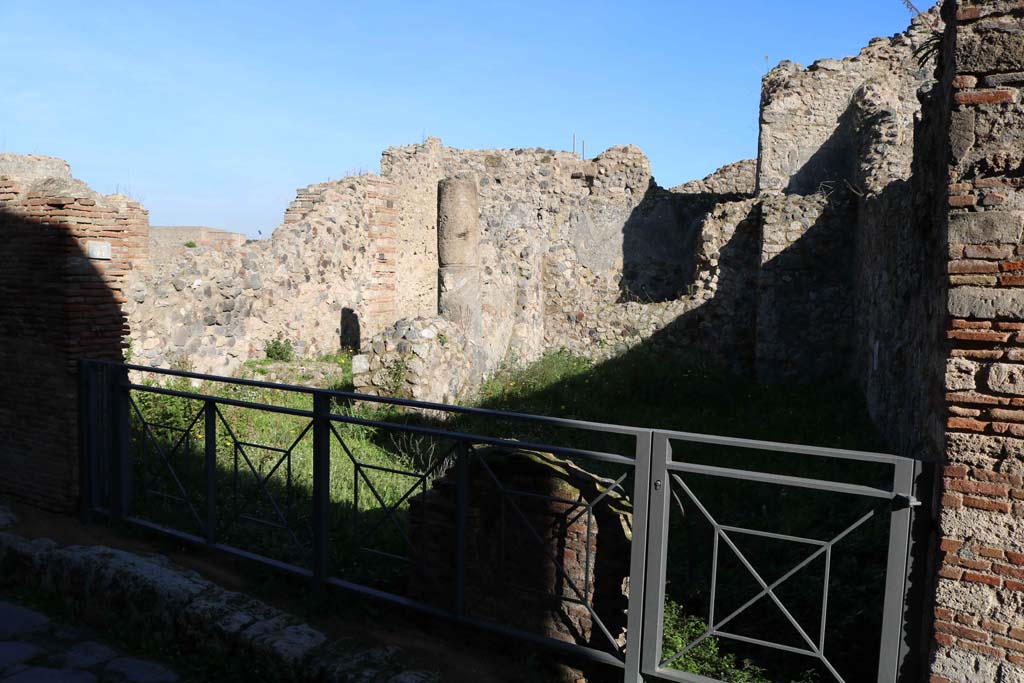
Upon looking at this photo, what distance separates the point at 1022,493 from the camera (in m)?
2.74

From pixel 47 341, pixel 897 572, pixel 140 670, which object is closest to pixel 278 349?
pixel 47 341

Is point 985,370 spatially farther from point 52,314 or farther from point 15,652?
point 52,314

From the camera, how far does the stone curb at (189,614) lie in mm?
3545

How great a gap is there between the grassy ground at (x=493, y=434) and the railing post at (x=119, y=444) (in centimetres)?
18

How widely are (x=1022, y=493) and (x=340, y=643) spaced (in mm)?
2991

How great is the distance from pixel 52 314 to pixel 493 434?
4339 mm

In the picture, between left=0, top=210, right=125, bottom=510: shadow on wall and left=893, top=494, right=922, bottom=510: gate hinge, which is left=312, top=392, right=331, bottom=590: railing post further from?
left=893, top=494, right=922, bottom=510: gate hinge

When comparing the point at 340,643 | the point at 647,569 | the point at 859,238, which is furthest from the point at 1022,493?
the point at 859,238

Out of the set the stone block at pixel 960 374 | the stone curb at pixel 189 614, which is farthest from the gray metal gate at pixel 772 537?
the stone curb at pixel 189 614

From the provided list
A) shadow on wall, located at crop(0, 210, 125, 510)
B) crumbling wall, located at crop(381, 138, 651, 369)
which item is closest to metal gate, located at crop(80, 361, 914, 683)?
shadow on wall, located at crop(0, 210, 125, 510)

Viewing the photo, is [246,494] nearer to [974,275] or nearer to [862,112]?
[974,275]

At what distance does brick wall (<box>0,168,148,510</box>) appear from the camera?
5230mm

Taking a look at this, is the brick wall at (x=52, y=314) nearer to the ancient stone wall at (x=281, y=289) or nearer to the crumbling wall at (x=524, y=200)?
the ancient stone wall at (x=281, y=289)

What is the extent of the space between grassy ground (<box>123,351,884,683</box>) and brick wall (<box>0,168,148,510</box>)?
0.65 meters
